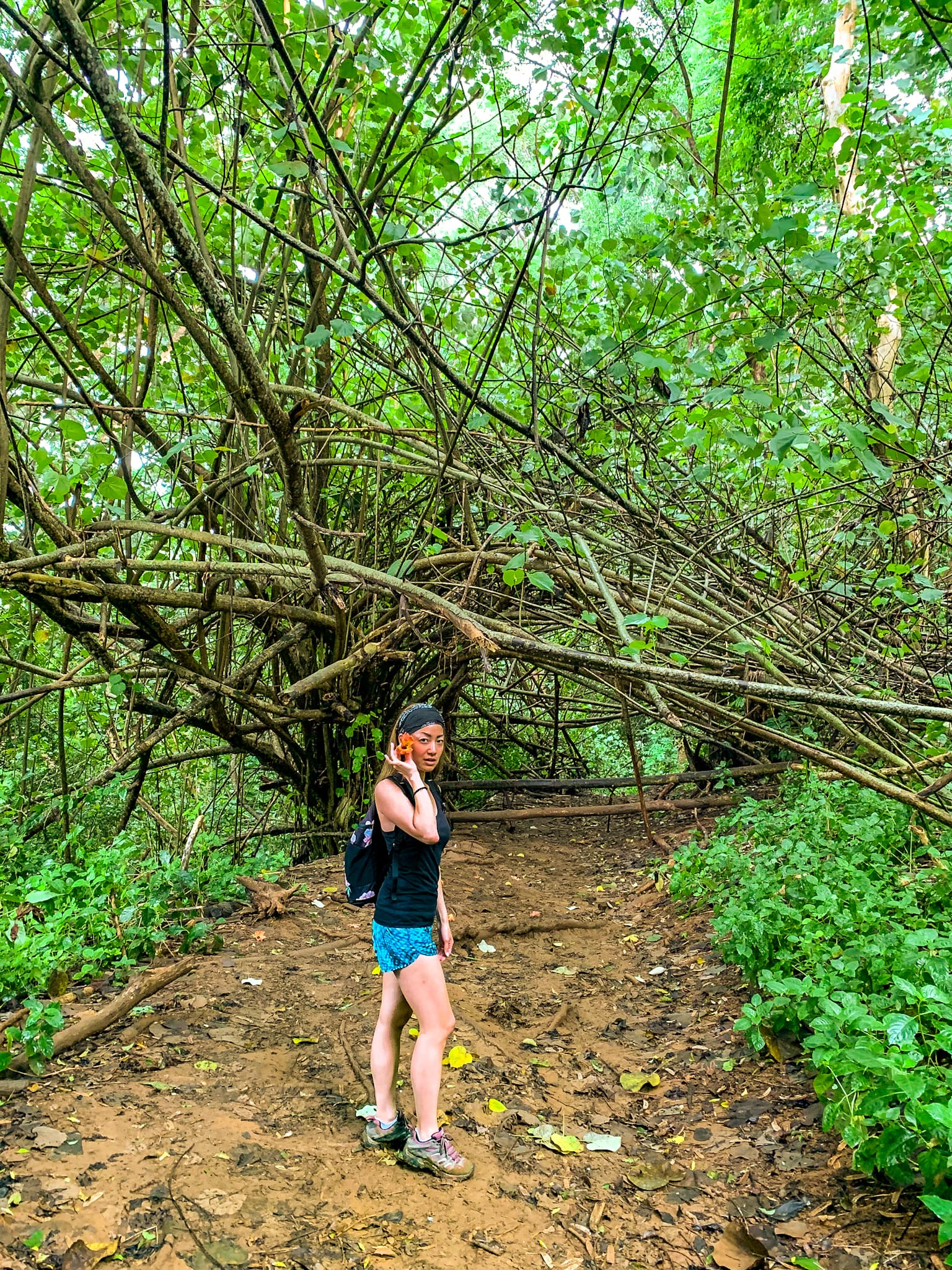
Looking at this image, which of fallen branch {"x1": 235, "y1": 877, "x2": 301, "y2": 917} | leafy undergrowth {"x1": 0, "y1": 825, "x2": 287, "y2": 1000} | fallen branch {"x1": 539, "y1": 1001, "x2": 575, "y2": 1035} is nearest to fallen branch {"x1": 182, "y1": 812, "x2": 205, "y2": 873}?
leafy undergrowth {"x1": 0, "y1": 825, "x2": 287, "y2": 1000}

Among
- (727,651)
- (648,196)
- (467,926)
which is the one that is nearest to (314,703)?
(467,926)

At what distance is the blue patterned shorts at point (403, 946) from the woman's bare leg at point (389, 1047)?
0.08 metres

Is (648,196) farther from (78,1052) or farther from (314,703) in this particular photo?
(78,1052)

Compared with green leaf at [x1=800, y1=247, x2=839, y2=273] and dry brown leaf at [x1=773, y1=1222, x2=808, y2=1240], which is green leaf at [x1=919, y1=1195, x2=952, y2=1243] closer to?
dry brown leaf at [x1=773, y1=1222, x2=808, y2=1240]

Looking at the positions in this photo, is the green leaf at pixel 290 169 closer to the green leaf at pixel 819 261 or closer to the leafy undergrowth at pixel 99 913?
the green leaf at pixel 819 261

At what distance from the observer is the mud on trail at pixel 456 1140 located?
2.37 meters

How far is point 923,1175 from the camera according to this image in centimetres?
228

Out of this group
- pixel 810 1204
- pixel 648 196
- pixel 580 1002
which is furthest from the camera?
pixel 648 196

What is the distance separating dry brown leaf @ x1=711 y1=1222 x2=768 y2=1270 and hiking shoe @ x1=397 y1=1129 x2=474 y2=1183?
2.76 ft

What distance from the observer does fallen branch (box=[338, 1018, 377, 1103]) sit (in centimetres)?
336

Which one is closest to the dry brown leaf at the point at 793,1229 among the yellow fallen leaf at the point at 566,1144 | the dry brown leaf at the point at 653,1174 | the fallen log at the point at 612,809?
the dry brown leaf at the point at 653,1174

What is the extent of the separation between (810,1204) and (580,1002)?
6.78 ft

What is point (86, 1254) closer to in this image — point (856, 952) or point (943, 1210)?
point (943, 1210)

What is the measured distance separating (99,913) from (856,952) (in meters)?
3.49
